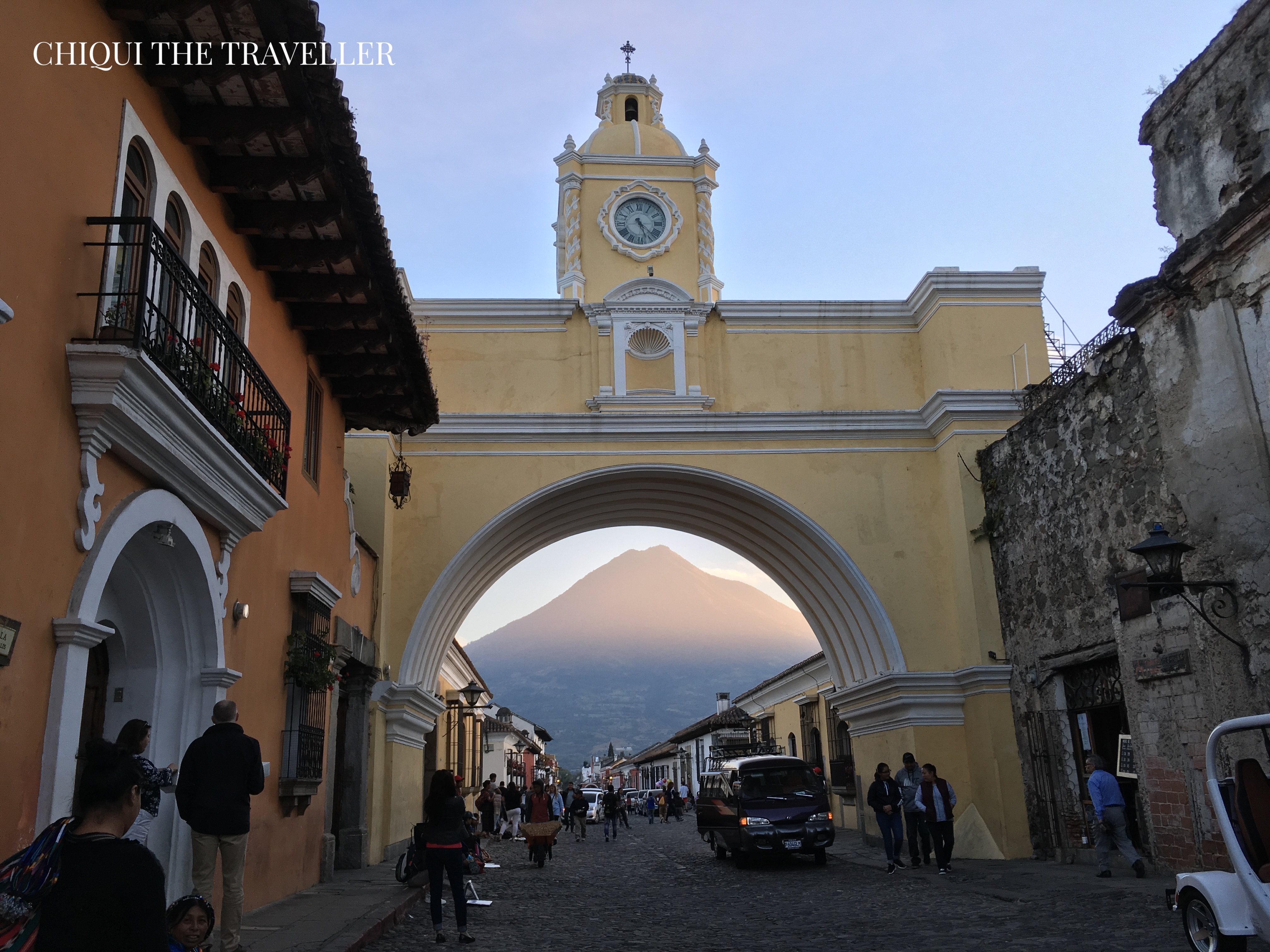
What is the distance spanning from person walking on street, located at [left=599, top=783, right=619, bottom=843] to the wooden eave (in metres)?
19.7

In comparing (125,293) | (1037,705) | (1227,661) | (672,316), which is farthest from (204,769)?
(672,316)

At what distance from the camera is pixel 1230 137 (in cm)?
991

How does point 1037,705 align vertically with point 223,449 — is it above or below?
below

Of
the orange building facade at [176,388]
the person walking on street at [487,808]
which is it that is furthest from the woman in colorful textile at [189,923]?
the person walking on street at [487,808]

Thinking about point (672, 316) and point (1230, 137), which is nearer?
point (1230, 137)

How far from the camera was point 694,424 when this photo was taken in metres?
18.1

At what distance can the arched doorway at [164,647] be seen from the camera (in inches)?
287

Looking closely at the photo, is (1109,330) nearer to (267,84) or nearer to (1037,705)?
(1037,705)

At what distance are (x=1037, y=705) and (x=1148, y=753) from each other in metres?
3.64

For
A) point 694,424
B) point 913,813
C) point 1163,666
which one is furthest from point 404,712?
point 1163,666

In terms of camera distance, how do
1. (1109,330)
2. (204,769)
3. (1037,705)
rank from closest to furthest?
(204,769)
(1109,330)
(1037,705)

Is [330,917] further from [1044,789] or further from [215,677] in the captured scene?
[1044,789]

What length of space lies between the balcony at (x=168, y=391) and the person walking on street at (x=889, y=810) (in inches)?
358

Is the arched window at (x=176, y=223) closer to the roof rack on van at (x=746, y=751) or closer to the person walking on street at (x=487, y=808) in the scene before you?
the person walking on street at (x=487, y=808)
